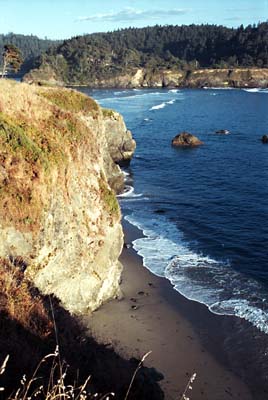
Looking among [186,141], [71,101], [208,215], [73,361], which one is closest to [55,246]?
[73,361]

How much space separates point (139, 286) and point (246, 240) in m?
10.7

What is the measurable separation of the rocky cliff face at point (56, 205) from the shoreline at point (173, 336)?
1.46 metres

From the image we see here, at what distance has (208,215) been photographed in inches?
1516

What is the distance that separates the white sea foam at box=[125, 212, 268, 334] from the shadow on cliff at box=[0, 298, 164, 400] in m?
11.9

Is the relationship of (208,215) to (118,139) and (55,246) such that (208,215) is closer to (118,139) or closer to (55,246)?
(55,246)

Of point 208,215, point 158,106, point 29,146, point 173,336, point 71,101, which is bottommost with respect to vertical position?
point 173,336

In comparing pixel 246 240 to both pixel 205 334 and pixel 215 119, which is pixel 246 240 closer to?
pixel 205 334

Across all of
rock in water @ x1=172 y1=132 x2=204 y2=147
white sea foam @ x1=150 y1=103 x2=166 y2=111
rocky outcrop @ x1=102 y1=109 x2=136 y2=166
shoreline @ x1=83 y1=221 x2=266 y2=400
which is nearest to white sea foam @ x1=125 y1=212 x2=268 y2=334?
shoreline @ x1=83 y1=221 x2=266 y2=400

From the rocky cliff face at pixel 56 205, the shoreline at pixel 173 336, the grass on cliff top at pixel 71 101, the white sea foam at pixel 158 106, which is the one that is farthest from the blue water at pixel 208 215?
the white sea foam at pixel 158 106

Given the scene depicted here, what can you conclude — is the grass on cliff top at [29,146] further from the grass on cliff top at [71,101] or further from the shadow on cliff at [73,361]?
the grass on cliff top at [71,101]

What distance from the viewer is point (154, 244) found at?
33.1 meters

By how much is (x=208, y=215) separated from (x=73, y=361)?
28663 mm

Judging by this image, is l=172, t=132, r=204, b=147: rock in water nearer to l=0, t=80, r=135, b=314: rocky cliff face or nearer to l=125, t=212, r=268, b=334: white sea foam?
l=125, t=212, r=268, b=334: white sea foam

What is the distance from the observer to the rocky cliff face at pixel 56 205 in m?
17.4
